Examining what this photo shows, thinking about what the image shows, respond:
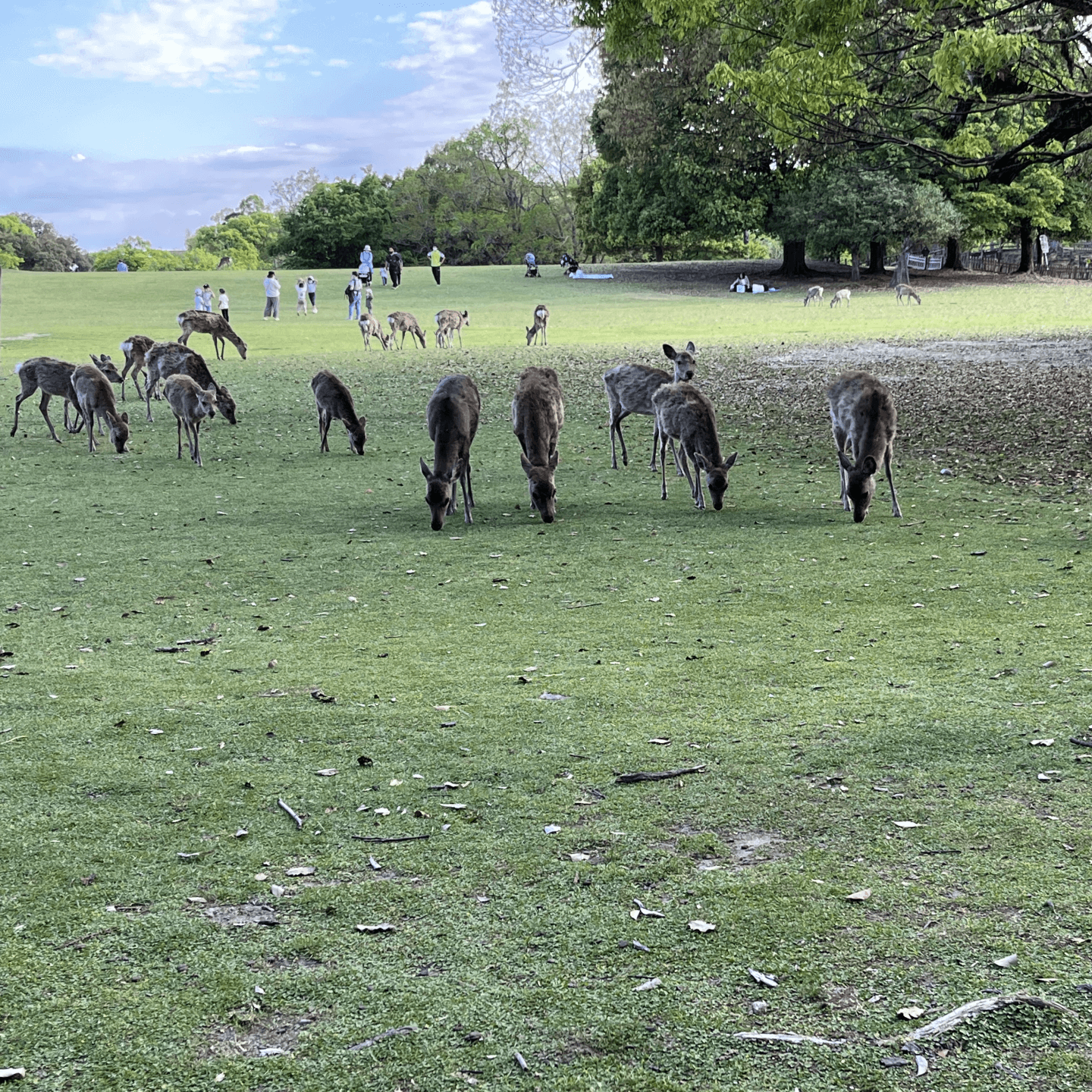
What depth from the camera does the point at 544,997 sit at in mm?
3455

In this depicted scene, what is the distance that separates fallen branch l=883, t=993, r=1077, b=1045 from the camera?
3.19 meters

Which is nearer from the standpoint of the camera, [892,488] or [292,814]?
[292,814]

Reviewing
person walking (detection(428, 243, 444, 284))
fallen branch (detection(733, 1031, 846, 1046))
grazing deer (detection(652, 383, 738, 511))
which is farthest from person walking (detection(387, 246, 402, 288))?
fallen branch (detection(733, 1031, 846, 1046))

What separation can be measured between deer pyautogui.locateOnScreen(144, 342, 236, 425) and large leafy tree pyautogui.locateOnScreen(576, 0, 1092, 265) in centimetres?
849

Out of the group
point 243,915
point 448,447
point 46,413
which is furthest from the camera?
point 46,413

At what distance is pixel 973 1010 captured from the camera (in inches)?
129

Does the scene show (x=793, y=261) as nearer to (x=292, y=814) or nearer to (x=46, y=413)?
(x=46, y=413)

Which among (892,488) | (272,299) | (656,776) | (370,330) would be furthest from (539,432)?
(272,299)

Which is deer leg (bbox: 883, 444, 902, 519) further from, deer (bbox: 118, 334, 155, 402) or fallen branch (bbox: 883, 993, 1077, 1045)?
deer (bbox: 118, 334, 155, 402)

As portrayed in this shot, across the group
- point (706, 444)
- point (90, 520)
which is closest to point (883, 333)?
point (706, 444)

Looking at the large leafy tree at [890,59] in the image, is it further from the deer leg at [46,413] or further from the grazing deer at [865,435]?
the deer leg at [46,413]

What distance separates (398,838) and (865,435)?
7275 millimetres

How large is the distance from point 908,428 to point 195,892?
1405 centimetres

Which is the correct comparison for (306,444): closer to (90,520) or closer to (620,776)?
(90,520)
